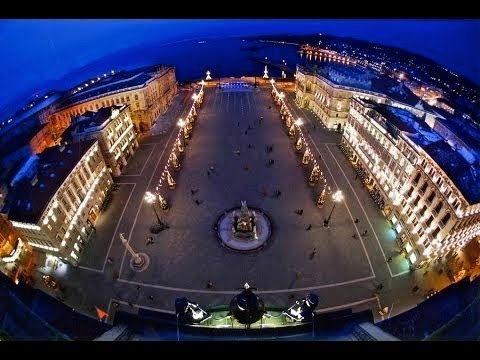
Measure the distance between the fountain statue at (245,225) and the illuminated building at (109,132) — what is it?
29.1 metres

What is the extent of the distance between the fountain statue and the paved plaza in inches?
122

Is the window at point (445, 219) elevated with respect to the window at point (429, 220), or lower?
lower

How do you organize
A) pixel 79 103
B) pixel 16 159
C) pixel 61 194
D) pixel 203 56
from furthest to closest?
pixel 203 56 → pixel 79 103 → pixel 16 159 → pixel 61 194

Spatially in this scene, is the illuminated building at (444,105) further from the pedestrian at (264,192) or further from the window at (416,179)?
the pedestrian at (264,192)

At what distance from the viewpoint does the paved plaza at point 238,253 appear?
3812cm

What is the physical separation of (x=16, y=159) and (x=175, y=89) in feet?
165

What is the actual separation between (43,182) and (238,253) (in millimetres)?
29720

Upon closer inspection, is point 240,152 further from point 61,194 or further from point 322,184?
point 61,194

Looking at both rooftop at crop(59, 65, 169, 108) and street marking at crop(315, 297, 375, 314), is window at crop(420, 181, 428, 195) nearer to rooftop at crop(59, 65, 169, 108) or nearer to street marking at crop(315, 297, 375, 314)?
street marking at crop(315, 297, 375, 314)

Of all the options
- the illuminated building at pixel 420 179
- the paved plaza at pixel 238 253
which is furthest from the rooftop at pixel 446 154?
the paved plaza at pixel 238 253
